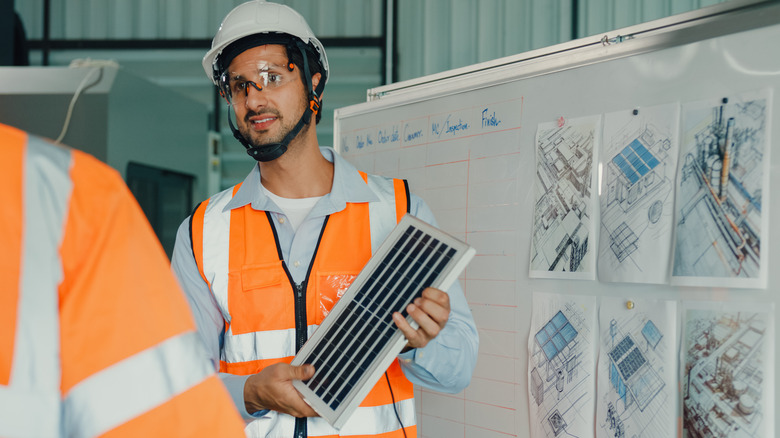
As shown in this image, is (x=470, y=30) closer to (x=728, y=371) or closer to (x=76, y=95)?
(x=76, y=95)

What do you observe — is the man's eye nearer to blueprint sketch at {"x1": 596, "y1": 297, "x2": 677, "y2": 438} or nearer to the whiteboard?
the whiteboard

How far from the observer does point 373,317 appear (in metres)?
1.35

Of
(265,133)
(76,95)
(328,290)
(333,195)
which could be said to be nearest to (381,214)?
(333,195)

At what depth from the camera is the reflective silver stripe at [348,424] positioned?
1.50 m

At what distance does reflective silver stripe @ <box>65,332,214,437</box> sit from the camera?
1.67 ft

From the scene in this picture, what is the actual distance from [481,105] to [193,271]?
92 centimetres

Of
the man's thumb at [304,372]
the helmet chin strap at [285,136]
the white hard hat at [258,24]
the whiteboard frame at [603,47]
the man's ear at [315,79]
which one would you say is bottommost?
the man's thumb at [304,372]

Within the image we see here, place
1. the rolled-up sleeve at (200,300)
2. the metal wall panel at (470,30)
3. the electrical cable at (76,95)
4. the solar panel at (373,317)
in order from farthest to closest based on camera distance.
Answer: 1. the metal wall panel at (470,30)
2. the electrical cable at (76,95)
3. the rolled-up sleeve at (200,300)
4. the solar panel at (373,317)

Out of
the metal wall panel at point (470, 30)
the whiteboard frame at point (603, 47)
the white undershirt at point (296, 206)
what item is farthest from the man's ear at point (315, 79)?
the metal wall panel at point (470, 30)

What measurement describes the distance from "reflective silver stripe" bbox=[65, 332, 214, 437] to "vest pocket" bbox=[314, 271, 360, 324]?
1009mm

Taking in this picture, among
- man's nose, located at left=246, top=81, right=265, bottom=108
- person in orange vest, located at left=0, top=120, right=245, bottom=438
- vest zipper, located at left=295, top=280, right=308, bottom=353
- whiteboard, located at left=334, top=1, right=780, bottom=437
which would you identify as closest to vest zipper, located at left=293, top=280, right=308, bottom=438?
vest zipper, located at left=295, top=280, right=308, bottom=353

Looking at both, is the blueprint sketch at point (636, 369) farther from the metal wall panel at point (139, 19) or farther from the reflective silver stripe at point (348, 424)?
the metal wall panel at point (139, 19)

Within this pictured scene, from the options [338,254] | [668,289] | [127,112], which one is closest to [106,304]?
[338,254]

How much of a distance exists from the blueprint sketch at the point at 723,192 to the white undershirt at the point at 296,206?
856 mm
